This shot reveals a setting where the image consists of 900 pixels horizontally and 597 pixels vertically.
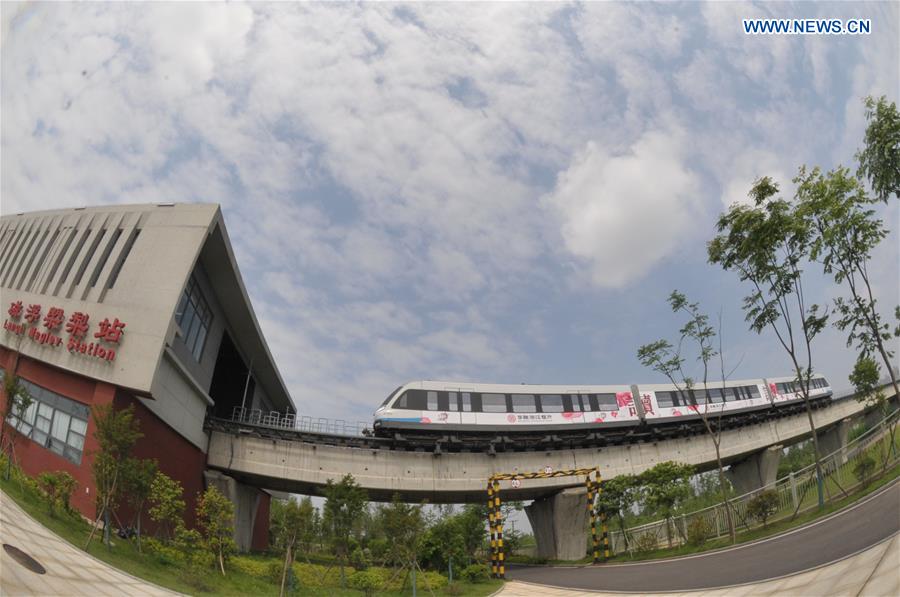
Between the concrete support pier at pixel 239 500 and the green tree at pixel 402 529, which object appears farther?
the concrete support pier at pixel 239 500

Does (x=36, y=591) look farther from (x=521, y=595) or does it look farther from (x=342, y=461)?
(x=342, y=461)

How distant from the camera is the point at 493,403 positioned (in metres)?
24.5

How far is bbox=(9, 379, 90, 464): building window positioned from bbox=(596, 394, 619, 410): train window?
932 inches

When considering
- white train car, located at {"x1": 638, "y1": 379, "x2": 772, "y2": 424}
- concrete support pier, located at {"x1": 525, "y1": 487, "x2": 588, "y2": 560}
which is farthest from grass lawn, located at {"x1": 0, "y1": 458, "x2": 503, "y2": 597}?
white train car, located at {"x1": 638, "y1": 379, "x2": 772, "y2": 424}

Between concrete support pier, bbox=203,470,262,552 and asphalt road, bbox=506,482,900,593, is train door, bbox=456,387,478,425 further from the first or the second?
concrete support pier, bbox=203,470,262,552

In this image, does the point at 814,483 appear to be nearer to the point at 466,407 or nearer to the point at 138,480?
the point at 466,407

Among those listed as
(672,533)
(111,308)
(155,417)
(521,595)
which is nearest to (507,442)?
(672,533)

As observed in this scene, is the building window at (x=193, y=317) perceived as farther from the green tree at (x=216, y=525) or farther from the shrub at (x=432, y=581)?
the shrub at (x=432, y=581)

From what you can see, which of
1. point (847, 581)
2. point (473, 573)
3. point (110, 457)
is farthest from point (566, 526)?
point (110, 457)

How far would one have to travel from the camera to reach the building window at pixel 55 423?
16672 mm

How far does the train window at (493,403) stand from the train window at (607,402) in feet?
19.3

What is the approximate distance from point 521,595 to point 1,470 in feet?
55.0

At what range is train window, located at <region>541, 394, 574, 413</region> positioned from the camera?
82.8 ft

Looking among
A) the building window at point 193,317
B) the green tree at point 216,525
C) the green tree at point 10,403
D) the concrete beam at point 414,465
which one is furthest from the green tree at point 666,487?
the green tree at point 10,403
